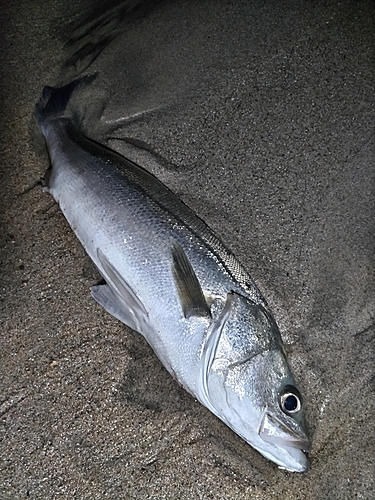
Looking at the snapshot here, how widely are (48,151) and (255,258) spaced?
113 centimetres

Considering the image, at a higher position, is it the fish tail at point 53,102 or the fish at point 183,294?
the fish tail at point 53,102

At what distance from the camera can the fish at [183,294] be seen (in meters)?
2.30

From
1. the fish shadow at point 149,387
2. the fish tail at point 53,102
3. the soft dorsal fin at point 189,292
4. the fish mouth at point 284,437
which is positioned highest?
the fish tail at point 53,102

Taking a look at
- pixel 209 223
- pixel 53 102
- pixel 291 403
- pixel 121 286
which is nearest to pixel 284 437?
pixel 291 403

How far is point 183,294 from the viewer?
236cm

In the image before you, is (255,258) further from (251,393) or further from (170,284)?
(251,393)

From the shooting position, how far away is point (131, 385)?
2562mm

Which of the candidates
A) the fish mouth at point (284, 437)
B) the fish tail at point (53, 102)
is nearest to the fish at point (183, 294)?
the fish mouth at point (284, 437)

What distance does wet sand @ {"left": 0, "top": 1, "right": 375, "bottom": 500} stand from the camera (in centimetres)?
248

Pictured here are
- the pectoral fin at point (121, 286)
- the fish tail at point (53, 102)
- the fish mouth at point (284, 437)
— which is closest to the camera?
the fish mouth at point (284, 437)

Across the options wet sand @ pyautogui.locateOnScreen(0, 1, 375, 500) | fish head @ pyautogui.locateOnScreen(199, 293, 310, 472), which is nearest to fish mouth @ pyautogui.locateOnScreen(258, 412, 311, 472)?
fish head @ pyautogui.locateOnScreen(199, 293, 310, 472)

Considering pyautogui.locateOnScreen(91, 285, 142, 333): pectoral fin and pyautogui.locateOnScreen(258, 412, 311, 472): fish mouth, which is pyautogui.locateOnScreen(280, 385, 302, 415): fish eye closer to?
pyautogui.locateOnScreen(258, 412, 311, 472): fish mouth

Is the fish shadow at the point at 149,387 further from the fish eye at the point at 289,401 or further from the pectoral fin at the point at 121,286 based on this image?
the fish eye at the point at 289,401

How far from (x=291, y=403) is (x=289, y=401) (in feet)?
0.04
